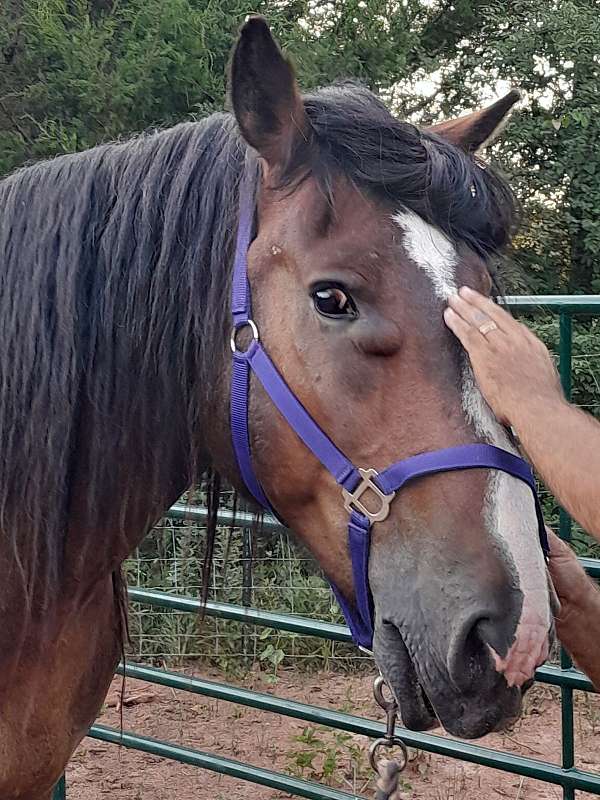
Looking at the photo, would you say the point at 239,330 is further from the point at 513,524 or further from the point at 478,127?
the point at 478,127

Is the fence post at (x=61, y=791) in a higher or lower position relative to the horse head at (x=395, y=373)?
lower

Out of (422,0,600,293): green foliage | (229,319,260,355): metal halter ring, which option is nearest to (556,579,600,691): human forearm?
(229,319,260,355): metal halter ring

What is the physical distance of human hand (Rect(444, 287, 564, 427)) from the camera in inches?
51.9

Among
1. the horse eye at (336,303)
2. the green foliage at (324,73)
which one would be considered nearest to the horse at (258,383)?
the horse eye at (336,303)

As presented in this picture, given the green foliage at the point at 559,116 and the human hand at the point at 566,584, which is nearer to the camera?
the human hand at the point at 566,584

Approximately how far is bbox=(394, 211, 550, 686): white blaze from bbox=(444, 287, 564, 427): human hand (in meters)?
0.03

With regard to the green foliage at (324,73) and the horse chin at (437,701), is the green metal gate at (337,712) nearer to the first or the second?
the horse chin at (437,701)

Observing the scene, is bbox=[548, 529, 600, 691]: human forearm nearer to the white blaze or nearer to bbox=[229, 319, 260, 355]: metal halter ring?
the white blaze

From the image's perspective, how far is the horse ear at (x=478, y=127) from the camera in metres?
1.81

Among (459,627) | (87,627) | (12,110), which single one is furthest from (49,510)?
(12,110)

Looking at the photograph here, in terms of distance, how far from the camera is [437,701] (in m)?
1.34

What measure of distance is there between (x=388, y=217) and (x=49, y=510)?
88 cm

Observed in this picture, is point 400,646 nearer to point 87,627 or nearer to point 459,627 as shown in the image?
point 459,627

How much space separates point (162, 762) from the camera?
4.27 m
